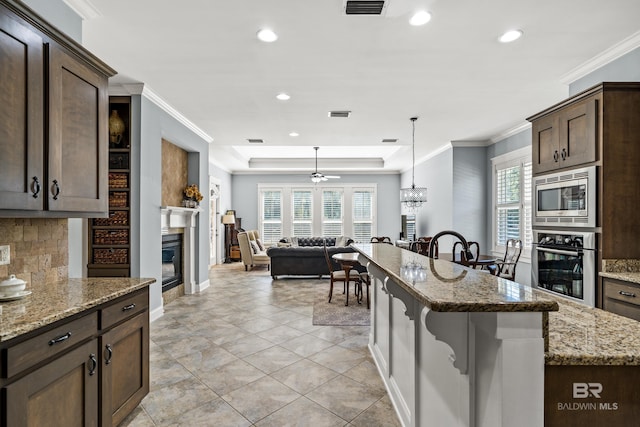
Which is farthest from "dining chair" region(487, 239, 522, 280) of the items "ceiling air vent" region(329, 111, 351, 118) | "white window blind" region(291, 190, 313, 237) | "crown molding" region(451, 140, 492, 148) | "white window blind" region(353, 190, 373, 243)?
"white window blind" region(291, 190, 313, 237)

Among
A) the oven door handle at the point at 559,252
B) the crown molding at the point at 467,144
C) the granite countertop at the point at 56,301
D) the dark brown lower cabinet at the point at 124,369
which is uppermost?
the crown molding at the point at 467,144

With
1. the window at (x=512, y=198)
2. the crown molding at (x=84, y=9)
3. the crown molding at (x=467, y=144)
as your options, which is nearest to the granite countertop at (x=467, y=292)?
the crown molding at (x=84, y=9)

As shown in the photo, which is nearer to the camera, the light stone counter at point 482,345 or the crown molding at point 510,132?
the light stone counter at point 482,345

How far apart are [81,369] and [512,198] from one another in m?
6.34

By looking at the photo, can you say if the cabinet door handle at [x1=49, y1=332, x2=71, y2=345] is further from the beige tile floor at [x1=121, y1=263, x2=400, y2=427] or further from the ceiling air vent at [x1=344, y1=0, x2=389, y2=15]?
the ceiling air vent at [x1=344, y1=0, x2=389, y2=15]

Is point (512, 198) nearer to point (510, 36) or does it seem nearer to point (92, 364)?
point (510, 36)

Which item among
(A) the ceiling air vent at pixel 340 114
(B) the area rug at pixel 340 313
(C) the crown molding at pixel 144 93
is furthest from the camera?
(A) the ceiling air vent at pixel 340 114

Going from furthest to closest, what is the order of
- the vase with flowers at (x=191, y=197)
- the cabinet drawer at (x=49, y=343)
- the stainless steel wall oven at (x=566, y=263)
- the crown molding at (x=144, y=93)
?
the vase with flowers at (x=191, y=197) < the crown molding at (x=144, y=93) < the stainless steel wall oven at (x=566, y=263) < the cabinet drawer at (x=49, y=343)

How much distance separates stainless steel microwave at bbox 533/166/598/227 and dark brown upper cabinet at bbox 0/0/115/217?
3.62m

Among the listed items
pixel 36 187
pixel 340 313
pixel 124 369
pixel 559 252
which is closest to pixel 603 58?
pixel 559 252

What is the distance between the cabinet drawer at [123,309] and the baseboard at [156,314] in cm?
231

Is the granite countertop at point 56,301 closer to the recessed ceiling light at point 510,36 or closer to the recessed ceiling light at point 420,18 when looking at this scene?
the recessed ceiling light at point 420,18

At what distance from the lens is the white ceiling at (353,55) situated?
255 centimetres

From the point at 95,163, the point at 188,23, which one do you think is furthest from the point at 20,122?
the point at 188,23
